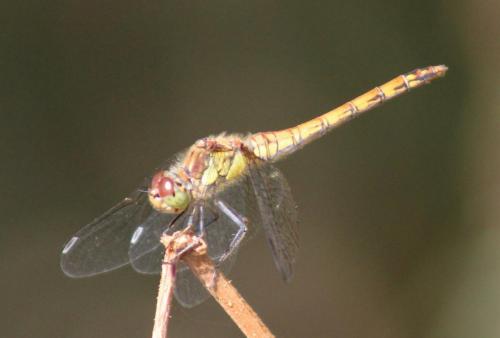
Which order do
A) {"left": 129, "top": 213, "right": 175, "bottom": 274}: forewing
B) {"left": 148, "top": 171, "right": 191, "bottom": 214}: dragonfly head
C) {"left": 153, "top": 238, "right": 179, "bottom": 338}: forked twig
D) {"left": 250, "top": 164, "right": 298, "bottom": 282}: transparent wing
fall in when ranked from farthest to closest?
{"left": 129, "top": 213, "right": 175, "bottom": 274}: forewing → {"left": 148, "top": 171, "right": 191, "bottom": 214}: dragonfly head → {"left": 250, "top": 164, "right": 298, "bottom": 282}: transparent wing → {"left": 153, "top": 238, "right": 179, "bottom": 338}: forked twig

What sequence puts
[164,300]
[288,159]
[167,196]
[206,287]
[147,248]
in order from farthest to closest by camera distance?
[288,159], [147,248], [167,196], [206,287], [164,300]

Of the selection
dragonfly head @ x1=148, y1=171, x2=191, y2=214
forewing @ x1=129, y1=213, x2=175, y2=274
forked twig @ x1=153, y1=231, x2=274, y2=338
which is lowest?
forked twig @ x1=153, y1=231, x2=274, y2=338

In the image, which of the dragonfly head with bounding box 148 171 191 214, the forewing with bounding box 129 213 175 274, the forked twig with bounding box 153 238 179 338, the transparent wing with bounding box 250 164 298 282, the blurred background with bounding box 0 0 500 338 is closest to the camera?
the forked twig with bounding box 153 238 179 338

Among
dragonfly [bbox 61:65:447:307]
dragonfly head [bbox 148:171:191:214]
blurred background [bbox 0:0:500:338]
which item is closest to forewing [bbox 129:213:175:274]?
dragonfly [bbox 61:65:447:307]

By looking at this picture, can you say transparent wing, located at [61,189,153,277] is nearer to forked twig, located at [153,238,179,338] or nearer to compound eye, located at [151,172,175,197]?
compound eye, located at [151,172,175,197]

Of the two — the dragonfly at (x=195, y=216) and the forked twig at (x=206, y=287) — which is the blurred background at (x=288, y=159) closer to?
the dragonfly at (x=195, y=216)

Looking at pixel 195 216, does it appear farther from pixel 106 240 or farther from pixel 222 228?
pixel 106 240

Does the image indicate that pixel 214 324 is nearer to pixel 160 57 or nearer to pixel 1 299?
pixel 1 299

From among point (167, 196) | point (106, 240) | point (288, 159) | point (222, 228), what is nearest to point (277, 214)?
point (222, 228)

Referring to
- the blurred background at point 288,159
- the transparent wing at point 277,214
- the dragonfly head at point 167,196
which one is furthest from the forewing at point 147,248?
the blurred background at point 288,159
